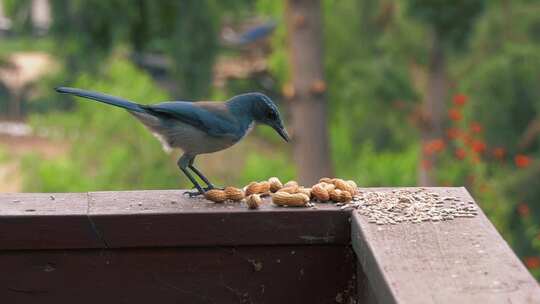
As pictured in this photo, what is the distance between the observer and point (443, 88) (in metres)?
11.7

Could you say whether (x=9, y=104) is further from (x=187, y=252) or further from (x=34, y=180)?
(x=187, y=252)

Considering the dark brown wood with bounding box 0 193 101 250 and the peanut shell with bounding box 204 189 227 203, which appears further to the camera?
the peanut shell with bounding box 204 189 227 203

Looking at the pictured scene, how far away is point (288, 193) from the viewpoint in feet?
8.31

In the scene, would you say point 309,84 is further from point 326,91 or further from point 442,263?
point 442,263

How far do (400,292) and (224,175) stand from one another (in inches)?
381

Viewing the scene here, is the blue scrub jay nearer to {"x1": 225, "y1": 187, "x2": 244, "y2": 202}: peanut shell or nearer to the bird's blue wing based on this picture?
the bird's blue wing

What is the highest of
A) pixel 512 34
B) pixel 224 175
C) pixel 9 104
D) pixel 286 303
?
pixel 286 303

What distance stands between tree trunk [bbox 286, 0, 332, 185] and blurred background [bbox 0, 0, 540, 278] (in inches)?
0.5

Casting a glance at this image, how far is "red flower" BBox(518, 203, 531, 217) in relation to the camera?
403 inches

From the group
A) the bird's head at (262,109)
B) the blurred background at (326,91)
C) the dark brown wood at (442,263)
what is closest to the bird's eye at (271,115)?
the bird's head at (262,109)

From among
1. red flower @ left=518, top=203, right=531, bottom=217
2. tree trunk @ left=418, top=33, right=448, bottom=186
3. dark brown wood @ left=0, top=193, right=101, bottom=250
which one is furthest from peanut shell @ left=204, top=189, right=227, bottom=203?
tree trunk @ left=418, top=33, right=448, bottom=186

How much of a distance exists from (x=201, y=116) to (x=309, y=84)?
21.5 feet

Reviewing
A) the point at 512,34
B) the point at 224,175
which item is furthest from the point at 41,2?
the point at 512,34

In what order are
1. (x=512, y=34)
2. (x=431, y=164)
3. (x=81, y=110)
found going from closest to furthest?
1. (x=81, y=110)
2. (x=431, y=164)
3. (x=512, y=34)
